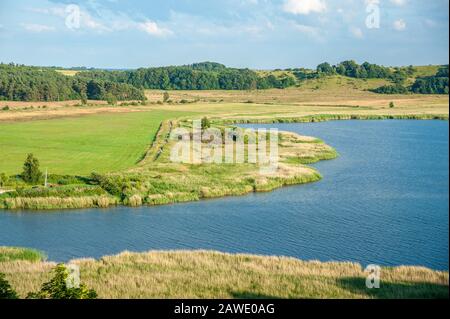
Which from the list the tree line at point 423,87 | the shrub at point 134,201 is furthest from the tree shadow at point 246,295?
the tree line at point 423,87

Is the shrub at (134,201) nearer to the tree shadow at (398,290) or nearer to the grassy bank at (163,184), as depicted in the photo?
the grassy bank at (163,184)

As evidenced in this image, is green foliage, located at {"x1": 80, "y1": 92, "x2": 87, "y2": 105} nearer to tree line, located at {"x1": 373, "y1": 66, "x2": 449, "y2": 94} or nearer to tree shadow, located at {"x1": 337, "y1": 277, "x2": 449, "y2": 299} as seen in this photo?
tree line, located at {"x1": 373, "y1": 66, "x2": 449, "y2": 94}

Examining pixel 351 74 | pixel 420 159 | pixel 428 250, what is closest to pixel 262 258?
pixel 428 250

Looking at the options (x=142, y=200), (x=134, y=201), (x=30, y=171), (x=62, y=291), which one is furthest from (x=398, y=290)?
(x=30, y=171)

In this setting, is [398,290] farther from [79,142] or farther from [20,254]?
[79,142]
